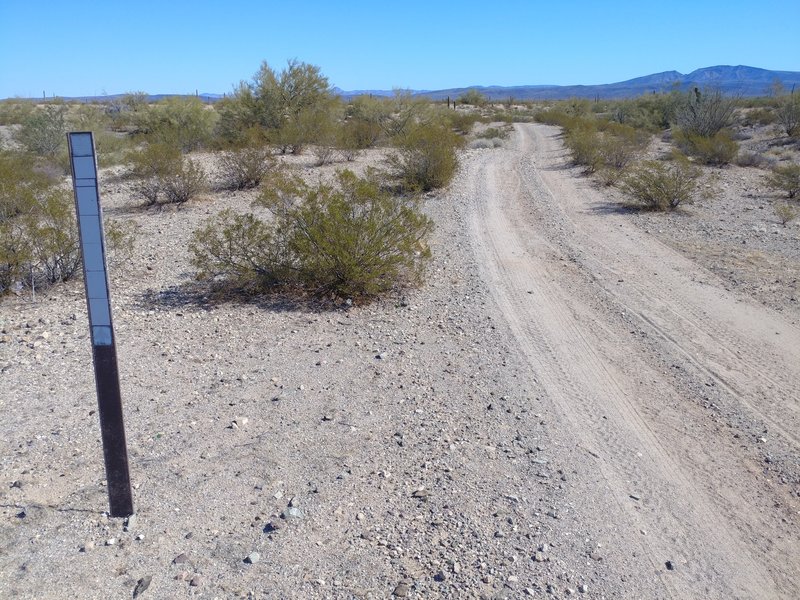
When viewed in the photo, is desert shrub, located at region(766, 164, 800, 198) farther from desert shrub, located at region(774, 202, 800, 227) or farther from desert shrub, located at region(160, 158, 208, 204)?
desert shrub, located at region(160, 158, 208, 204)

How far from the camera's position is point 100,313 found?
12.7 ft

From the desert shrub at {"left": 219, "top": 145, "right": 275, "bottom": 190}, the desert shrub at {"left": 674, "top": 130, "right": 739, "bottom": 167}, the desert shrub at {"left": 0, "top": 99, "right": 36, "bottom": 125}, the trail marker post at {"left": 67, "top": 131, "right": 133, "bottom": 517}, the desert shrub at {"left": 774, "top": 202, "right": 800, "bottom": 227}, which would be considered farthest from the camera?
the desert shrub at {"left": 0, "top": 99, "right": 36, "bottom": 125}

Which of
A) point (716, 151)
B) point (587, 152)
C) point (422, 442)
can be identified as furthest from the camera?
point (716, 151)

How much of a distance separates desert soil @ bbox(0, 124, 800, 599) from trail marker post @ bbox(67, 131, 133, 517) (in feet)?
1.05

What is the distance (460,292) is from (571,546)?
19.3ft

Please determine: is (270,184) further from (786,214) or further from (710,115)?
(710,115)

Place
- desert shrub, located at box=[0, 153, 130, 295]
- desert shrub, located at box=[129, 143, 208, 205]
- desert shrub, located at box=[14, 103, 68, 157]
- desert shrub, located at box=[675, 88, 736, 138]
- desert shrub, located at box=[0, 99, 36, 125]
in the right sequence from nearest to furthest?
desert shrub, located at box=[0, 153, 130, 295] → desert shrub, located at box=[129, 143, 208, 205] → desert shrub, located at box=[14, 103, 68, 157] → desert shrub, located at box=[675, 88, 736, 138] → desert shrub, located at box=[0, 99, 36, 125]

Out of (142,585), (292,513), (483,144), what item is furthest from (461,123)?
(142,585)

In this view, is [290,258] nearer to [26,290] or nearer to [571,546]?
[26,290]

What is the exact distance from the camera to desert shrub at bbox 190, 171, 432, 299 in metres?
9.09

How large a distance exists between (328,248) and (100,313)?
16.7ft

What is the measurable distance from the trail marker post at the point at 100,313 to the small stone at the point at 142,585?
0.64m

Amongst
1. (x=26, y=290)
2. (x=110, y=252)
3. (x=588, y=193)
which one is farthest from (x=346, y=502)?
(x=588, y=193)

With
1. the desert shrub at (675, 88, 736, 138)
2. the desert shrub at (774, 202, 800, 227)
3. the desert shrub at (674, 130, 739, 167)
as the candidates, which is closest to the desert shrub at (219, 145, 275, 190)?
the desert shrub at (774, 202, 800, 227)
